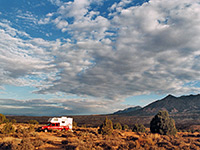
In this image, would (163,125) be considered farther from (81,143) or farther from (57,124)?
(81,143)

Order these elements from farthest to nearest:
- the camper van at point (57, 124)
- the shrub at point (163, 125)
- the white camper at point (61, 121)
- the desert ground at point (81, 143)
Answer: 1. the shrub at point (163, 125)
2. the white camper at point (61, 121)
3. the camper van at point (57, 124)
4. the desert ground at point (81, 143)

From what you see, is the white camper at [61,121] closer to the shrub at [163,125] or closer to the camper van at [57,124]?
the camper van at [57,124]

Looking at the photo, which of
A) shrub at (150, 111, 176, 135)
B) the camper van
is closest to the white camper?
the camper van

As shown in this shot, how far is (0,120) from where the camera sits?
4269cm

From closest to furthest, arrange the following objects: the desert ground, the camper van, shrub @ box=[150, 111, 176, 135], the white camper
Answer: the desert ground, the camper van, the white camper, shrub @ box=[150, 111, 176, 135]

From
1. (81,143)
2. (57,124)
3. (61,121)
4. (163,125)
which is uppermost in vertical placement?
(61,121)

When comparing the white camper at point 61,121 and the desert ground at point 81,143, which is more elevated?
the white camper at point 61,121

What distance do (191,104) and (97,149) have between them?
208 metres

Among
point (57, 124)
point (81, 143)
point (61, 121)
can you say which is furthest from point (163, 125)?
point (81, 143)

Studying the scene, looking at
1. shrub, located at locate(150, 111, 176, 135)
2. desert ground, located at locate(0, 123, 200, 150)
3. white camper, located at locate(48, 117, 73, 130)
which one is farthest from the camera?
shrub, located at locate(150, 111, 176, 135)

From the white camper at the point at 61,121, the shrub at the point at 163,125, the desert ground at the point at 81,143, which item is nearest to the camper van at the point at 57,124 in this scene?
the white camper at the point at 61,121

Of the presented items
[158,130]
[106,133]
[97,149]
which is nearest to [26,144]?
[97,149]

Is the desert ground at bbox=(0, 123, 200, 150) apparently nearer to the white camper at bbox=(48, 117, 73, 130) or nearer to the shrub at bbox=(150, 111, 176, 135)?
the white camper at bbox=(48, 117, 73, 130)

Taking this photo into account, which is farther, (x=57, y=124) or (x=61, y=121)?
(x=61, y=121)
